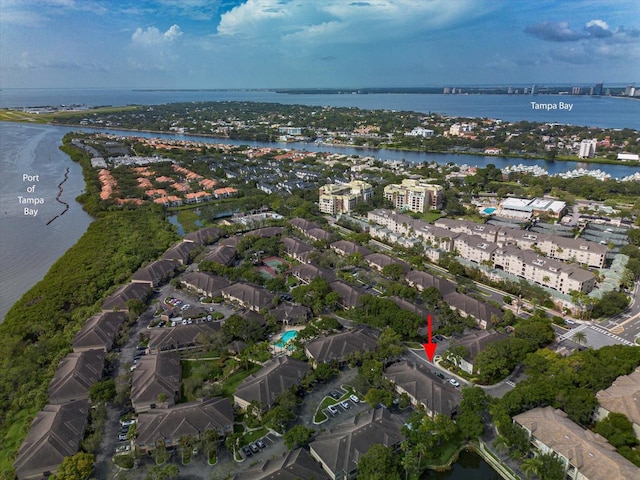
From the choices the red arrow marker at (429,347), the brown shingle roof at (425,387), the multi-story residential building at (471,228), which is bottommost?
the red arrow marker at (429,347)

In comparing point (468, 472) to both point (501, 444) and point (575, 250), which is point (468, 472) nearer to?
point (501, 444)

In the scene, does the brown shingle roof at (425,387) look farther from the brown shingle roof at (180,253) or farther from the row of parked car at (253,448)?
the brown shingle roof at (180,253)

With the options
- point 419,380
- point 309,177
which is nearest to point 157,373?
point 419,380

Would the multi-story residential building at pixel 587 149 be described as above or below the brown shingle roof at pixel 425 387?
above

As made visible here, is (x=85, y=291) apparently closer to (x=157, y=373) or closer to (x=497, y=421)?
(x=157, y=373)

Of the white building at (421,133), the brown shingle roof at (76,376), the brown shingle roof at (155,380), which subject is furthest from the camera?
the white building at (421,133)

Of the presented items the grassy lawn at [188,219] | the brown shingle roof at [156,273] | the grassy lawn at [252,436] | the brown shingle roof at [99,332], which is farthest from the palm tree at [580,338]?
the grassy lawn at [188,219]
